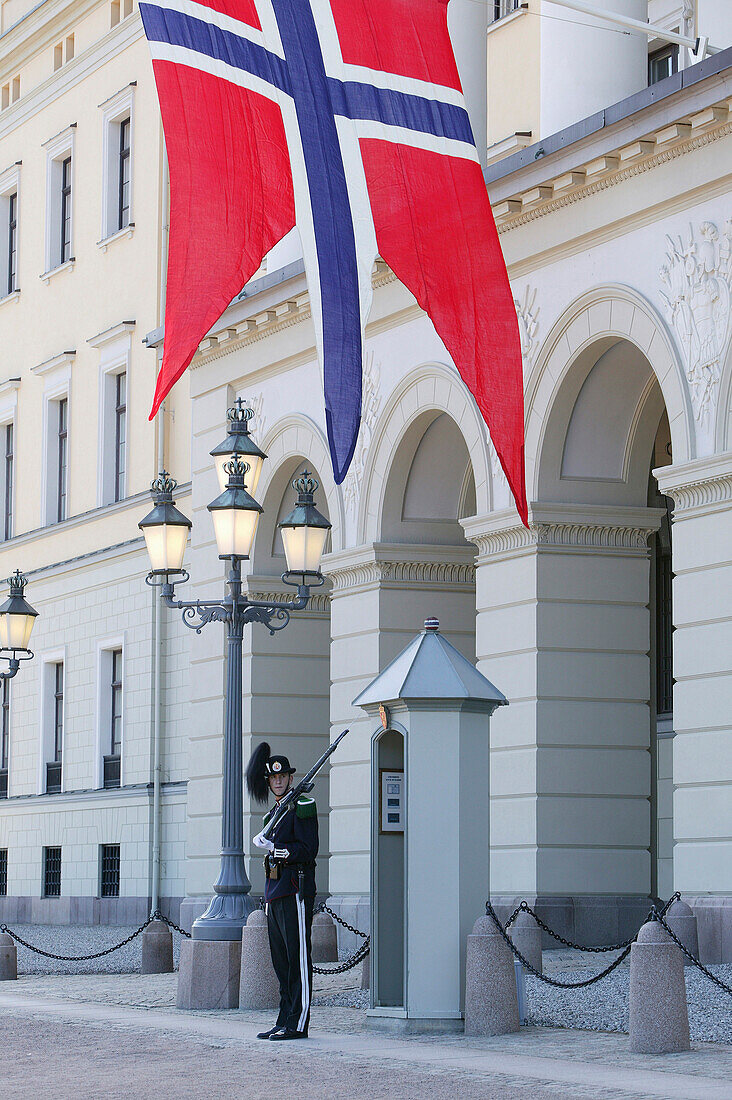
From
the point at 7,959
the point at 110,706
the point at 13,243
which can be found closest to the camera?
the point at 7,959

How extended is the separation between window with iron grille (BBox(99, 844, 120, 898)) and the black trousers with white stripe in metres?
19.2

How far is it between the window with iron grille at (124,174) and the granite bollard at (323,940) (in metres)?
18.2

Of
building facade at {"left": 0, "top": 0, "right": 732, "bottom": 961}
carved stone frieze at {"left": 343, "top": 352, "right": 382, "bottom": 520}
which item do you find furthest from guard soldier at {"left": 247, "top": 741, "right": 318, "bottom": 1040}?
carved stone frieze at {"left": 343, "top": 352, "right": 382, "bottom": 520}

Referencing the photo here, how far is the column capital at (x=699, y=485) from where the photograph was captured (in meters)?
17.9

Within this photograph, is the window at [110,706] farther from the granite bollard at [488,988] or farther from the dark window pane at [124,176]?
the granite bollard at [488,988]

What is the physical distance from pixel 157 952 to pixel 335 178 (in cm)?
924

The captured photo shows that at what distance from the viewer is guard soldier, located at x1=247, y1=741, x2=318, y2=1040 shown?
44.2ft

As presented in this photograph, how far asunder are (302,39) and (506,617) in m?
7.98

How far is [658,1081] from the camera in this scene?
1078 centimetres

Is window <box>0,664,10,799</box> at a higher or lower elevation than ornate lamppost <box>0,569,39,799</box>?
lower

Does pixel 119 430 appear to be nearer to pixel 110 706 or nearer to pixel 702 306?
pixel 110 706

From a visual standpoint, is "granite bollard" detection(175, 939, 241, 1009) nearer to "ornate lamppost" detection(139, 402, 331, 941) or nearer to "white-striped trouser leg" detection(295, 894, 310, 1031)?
Result: "ornate lamppost" detection(139, 402, 331, 941)

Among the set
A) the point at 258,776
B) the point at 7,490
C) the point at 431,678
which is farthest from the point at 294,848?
the point at 7,490

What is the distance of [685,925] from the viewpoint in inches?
692
